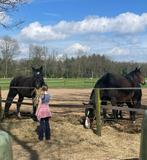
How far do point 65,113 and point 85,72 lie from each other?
275 ft

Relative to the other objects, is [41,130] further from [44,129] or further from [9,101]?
[9,101]

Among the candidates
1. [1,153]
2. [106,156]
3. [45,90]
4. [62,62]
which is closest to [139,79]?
[45,90]

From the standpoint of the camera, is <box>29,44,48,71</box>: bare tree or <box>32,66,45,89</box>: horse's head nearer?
<box>32,66,45,89</box>: horse's head

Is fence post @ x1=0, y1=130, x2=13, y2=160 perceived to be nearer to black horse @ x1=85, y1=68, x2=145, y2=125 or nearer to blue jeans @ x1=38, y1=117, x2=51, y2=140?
blue jeans @ x1=38, y1=117, x2=51, y2=140

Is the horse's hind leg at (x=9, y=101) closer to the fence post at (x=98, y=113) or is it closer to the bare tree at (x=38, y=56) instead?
the fence post at (x=98, y=113)

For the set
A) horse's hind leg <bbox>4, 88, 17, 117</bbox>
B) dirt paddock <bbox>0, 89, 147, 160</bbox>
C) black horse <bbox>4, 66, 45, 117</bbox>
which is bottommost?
dirt paddock <bbox>0, 89, 147, 160</bbox>

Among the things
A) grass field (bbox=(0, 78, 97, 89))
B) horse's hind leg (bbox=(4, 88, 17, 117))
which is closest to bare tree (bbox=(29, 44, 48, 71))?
grass field (bbox=(0, 78, 97, 89))

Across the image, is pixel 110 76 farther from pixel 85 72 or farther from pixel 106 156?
pixel 85 72

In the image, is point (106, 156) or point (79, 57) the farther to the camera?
point (79, 57)

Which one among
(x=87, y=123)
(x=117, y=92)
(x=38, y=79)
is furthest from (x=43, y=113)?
(x=117, y=92)

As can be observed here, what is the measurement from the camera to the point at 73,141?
10.7 meters

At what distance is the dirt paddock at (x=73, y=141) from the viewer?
9.25 m

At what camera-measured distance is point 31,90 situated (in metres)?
14.5

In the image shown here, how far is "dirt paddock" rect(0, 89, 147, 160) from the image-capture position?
9.25m
